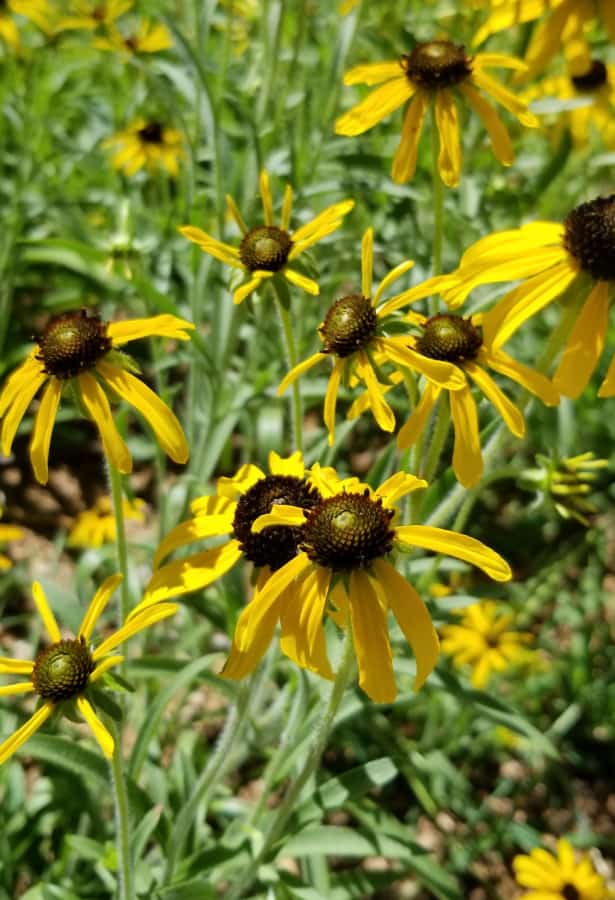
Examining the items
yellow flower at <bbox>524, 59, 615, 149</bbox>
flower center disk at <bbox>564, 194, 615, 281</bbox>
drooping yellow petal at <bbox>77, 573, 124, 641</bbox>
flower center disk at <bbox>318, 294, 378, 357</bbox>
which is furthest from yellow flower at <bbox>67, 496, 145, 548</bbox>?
yellow flower at <bbox>524, 59, 615, 149</bbox>

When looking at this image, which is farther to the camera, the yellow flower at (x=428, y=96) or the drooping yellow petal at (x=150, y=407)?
the yellow flower at (x=428, y=96)

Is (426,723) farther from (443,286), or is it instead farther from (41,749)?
(443,286)

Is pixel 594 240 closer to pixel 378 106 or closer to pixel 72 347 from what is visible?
pixel 378 106

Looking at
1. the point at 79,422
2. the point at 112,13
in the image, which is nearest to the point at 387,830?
the point at 79,422

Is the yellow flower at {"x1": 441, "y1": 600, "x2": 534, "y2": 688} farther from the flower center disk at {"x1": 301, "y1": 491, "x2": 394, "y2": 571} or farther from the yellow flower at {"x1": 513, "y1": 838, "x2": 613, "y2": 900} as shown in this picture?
the flower center disk at {"x1": 301, "y1": 491, "x2": 394, "y2": 571}

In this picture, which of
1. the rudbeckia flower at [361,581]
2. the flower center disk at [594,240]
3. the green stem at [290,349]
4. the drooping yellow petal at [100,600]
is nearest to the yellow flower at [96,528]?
the green stem at [290,349]

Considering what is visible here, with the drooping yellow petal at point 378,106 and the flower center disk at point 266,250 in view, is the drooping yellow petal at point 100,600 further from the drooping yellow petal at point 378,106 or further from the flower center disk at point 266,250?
the drooping yellow petal at point 378,106
